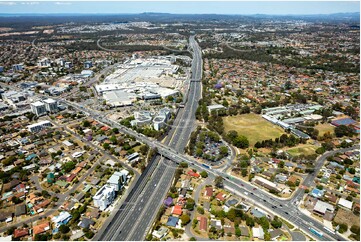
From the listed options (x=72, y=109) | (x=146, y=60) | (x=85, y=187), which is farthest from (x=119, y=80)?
(x=85, y=187)

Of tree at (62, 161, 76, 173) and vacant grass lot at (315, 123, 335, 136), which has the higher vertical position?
vacant grass lot at (315, 123, 335, 136)

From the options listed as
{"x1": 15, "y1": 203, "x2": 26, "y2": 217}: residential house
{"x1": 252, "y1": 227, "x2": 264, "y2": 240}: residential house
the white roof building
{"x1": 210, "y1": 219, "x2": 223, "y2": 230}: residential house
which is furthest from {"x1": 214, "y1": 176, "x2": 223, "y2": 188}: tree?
{"x1": 15, "y1": 203, "x2": 26, "y2": 217}: residential house

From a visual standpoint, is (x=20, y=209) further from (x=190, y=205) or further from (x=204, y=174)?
(x=204, y=174)

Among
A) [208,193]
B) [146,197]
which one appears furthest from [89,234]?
[208,193]

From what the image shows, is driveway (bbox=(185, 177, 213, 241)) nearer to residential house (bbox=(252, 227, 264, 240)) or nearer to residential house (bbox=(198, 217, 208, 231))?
residential house (bbox=(198, 217, 208, 231))

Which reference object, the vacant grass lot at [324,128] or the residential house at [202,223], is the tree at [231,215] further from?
the vacant grass lot at [324,128]

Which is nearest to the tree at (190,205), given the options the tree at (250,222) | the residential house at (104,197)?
the tree at (250,222)
